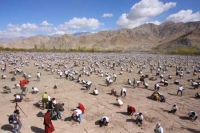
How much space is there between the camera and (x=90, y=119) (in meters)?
11.5

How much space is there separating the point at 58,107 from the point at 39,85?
9.51m

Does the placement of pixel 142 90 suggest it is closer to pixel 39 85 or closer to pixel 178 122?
pixel 178 122

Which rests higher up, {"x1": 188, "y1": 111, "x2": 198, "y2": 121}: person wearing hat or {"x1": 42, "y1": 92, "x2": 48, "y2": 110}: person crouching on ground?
{"x1": 42, "y1": 92, "x2": 48, "y2": 110}: person crouching on ground

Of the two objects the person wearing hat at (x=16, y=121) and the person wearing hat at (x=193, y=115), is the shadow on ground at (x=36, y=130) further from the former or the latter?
the person wearing hat at (x=193, y=115)

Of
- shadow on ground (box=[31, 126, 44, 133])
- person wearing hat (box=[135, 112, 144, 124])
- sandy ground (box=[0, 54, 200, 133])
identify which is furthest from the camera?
person wearing hat (box=[135, 112, 144, 124])

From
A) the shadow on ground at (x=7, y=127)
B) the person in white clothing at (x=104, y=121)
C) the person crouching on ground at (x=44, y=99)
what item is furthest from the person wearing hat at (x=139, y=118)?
the shadow on ground at (x=7, y=127)

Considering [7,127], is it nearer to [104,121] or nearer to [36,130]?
[36,130]

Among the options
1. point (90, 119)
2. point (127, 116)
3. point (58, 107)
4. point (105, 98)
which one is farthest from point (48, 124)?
point (105, 98)

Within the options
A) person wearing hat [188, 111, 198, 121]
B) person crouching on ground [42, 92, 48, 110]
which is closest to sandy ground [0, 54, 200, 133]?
person wearing hat [188, 111, 198, 121]

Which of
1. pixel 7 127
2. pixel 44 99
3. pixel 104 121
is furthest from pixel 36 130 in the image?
pixel 104 121

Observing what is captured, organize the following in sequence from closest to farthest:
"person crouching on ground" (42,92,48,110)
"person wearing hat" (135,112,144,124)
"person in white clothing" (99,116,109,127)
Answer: "person in white clothing" (99,116,109,127)
"person wearing hat" (135,112,144,124)
"person crouching on ground" (42,92,48,110)

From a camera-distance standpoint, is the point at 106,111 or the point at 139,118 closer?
the point at 139,118

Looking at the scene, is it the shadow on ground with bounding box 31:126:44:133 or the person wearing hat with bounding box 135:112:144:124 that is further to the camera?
the person wearing hat with bounding box 135:112:144:124

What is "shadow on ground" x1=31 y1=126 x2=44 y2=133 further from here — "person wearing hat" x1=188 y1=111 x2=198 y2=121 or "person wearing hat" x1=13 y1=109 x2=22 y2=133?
"person wearing hat" x1=188 y1=111 x2=198 y2=121
